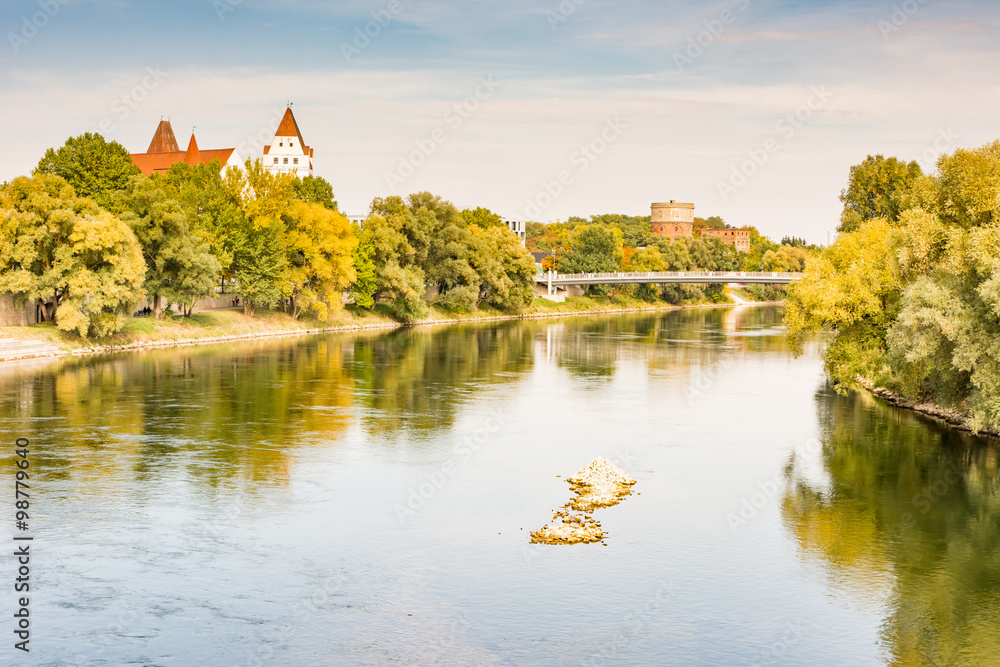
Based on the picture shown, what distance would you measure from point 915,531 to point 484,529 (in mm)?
11971

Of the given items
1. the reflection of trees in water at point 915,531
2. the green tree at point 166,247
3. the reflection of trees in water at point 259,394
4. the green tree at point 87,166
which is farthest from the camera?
the green tree at point 87,166

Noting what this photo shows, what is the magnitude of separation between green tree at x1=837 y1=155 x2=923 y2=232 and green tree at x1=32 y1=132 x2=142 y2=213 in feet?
201

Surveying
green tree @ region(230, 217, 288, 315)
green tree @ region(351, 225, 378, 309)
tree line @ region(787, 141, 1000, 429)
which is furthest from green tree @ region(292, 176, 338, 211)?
tree line @ region(787, 141, 1000, 429)

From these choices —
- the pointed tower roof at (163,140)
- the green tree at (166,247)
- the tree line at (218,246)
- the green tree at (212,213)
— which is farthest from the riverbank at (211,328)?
the pointed tower roof at (163,140)

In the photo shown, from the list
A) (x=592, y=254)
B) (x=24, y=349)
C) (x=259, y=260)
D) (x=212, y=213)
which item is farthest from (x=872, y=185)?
(x=592, y=254)

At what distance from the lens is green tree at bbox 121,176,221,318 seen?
2692 inches

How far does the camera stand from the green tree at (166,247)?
68375 millimetres

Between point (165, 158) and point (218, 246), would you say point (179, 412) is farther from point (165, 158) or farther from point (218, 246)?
point (165, 158)

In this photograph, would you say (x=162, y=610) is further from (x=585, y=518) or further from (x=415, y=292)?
(x=415, y=292)

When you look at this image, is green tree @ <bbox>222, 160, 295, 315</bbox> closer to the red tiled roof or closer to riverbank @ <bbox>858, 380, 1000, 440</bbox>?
riverbank @ <bbox>858, 380, 1000, 440</bbox>

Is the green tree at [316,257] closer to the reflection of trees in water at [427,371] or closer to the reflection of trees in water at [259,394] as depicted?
the reflection of trees in water at [259,394]

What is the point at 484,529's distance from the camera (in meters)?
25.6

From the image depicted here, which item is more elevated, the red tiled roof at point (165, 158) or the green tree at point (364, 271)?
the red tiled roof at point (165, 158)

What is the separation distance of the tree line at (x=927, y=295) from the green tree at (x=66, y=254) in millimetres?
42269
